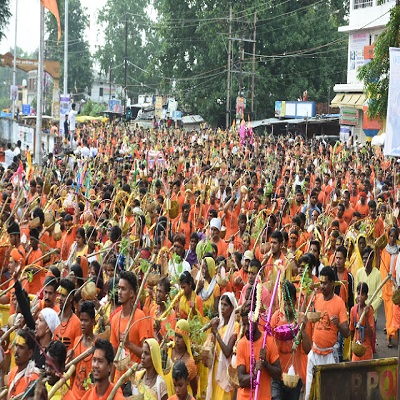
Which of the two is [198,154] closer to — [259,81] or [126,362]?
[126,362]

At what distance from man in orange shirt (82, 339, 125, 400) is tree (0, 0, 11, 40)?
36749 millimetres

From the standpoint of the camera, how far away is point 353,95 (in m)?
39.7

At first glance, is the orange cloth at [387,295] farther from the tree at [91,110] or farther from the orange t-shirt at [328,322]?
the tree at [91,110]

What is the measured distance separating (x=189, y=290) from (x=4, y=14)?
35.5 meters

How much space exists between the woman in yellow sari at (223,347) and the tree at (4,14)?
35312 millimetres

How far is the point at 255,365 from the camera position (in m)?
6.50

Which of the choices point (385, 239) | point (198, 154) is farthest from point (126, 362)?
point (198, 154)

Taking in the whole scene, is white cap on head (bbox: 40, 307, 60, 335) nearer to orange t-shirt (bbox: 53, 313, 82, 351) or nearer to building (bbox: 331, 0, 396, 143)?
orange t-shirt (bbox: 53, 313, 82, 351)

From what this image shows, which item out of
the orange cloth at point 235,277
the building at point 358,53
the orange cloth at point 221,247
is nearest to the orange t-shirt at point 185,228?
the orange cloth at point 221,247

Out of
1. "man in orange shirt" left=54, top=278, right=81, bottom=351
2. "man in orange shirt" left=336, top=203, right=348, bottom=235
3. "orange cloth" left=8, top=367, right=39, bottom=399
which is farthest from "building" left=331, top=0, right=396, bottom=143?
"orange cloth" left=8, top=367, right=39, bottom=399

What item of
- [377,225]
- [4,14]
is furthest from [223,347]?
[4,14]

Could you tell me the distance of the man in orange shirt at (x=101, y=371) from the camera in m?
5.60

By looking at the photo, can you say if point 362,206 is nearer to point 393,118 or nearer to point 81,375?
point 393,118

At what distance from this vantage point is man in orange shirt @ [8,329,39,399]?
19.5ft
